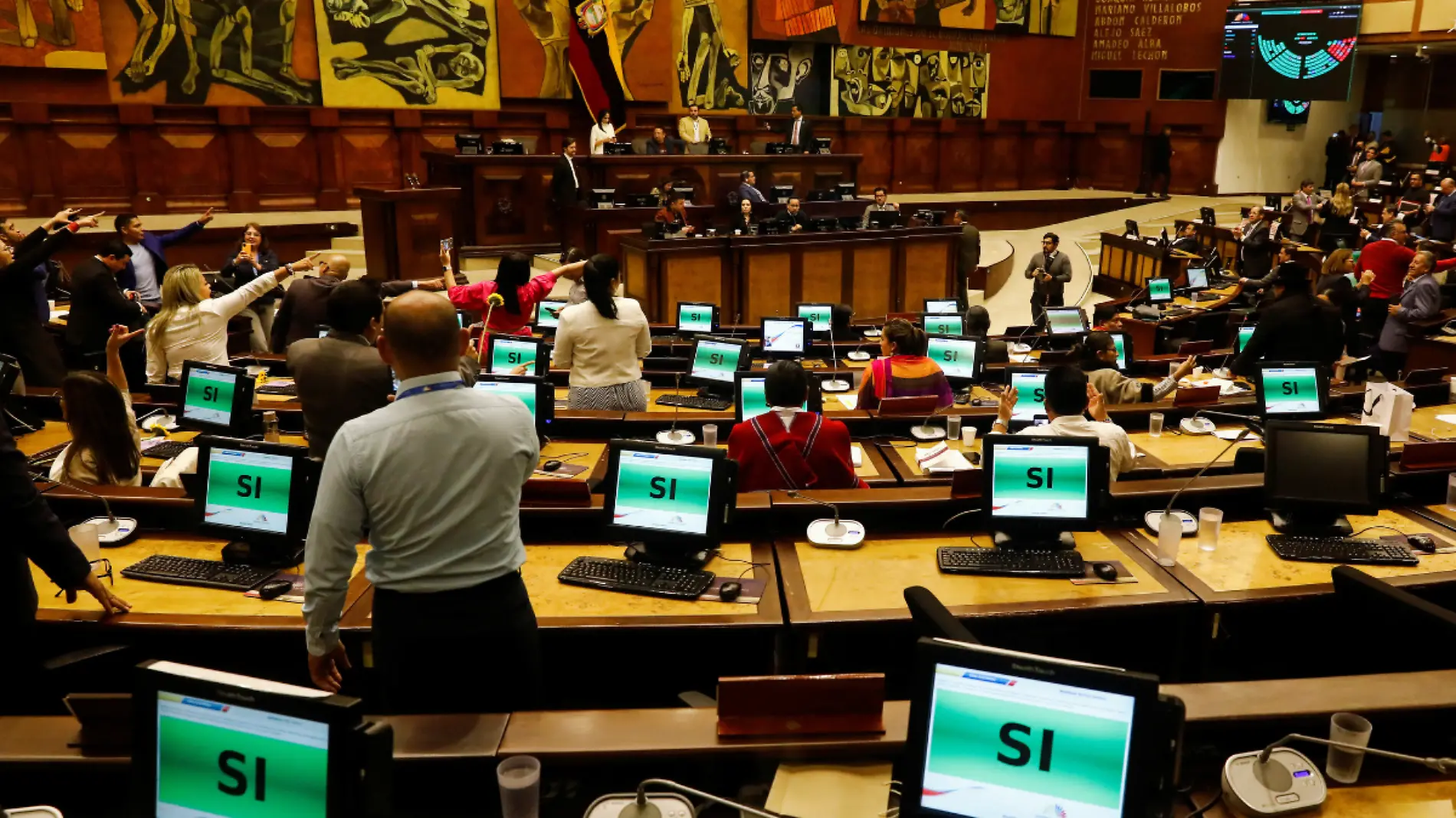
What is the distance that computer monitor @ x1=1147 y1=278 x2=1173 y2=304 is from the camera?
11.0 metres

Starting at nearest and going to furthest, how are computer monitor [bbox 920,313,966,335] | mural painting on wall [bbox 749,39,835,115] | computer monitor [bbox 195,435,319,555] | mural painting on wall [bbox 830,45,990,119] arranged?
computer monitor [bbox 195,435,319,555]
computer monitor [bbox 920,313,966,335]
mural painting on wall [bbox 749,39,835,115]
mural painting on wall [bbox 830,45,990,119]

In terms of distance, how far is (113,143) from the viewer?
39.0 feet

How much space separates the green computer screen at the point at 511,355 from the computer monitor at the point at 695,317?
8.40ft

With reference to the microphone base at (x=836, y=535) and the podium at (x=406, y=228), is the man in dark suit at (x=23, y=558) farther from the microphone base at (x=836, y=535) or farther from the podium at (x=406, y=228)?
the podium at (x=406, y=228)

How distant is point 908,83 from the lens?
1752 cm

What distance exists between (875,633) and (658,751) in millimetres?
1295

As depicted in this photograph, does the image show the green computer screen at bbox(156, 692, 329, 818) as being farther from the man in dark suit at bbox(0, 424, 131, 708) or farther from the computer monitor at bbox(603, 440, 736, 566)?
the computer monitor at bbox(603, 440, 736, 566)

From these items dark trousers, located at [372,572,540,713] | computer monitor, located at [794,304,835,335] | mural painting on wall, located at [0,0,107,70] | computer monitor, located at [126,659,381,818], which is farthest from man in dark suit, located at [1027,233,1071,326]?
mural painting on wall, located at [0,0,107,70]

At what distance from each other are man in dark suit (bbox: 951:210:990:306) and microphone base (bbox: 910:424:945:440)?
22.9ft

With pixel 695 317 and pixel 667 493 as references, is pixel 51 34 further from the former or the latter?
pixel 667 493

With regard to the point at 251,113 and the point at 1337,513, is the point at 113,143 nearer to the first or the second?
the point at 251,113

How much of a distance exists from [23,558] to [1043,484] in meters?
3.24

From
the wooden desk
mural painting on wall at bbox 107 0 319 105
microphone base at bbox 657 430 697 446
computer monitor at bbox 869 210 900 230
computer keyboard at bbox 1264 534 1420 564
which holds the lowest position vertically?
the wooden desk

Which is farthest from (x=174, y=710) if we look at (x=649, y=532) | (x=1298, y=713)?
(x=1298, y=713)
